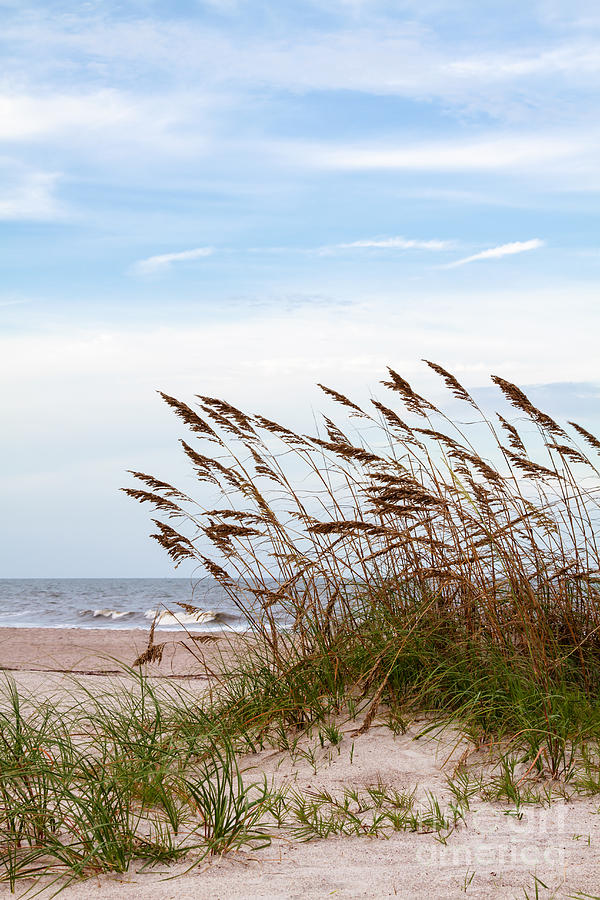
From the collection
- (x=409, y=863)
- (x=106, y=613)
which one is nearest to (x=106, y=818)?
(x=409, y=863)

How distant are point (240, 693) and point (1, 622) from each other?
42.6 feet

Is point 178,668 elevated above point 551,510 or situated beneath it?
situated beneath

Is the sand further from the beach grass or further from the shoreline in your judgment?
the shoreline

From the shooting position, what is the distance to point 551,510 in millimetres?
4816

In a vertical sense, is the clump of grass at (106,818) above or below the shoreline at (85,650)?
above

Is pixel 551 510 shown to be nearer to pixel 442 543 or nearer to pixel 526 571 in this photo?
pixel 526 571

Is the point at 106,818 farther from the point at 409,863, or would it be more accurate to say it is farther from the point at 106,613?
the point at 106,613

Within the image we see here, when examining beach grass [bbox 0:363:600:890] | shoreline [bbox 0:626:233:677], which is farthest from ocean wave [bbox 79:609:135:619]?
beach grass [bbox 0:363:600:890]

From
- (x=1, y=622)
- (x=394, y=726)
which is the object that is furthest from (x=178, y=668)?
(x=1, y=622)

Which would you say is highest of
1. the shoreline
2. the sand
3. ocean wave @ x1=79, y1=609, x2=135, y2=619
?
the sand

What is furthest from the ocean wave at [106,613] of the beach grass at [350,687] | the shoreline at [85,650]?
the beach grass at [350,687]

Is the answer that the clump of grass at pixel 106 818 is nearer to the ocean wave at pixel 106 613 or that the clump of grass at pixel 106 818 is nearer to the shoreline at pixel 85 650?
the shoreline at pixel 85 650

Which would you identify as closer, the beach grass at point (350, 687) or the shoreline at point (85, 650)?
the beach grass at point (350, 687)

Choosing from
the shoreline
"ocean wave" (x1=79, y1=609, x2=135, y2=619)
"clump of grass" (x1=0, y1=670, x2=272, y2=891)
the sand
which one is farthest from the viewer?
"ocean wave" (x1=79, y1=609, x2=135, y2=619)
